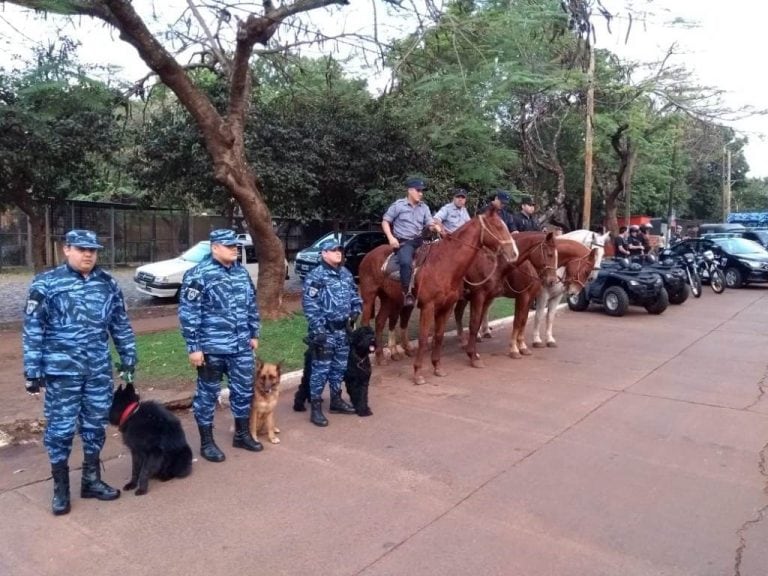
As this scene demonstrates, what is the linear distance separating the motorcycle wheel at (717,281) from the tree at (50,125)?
16.0 metres

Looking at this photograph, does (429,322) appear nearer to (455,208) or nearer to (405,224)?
(405,224)

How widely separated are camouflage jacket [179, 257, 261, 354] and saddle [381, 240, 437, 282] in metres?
3.29

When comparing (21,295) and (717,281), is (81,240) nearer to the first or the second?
(21,295)

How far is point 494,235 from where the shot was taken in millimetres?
7738

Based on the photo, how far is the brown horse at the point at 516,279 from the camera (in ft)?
28.1

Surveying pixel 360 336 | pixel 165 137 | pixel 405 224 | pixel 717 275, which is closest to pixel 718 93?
pixel 717 275

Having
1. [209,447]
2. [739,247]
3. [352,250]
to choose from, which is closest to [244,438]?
[209,447]

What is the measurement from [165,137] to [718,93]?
14.8 metres

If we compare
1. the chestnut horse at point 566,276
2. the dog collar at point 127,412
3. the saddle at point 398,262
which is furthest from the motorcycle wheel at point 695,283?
the dog collar at point 127,412

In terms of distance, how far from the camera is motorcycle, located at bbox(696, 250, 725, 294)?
18.0m

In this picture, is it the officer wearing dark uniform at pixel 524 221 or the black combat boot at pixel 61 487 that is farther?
the officer wearing dark uniform at pixel 524 221

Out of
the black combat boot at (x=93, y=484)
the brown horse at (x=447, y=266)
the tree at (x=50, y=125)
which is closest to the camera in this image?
the black combat boot at (x=93, y=484)

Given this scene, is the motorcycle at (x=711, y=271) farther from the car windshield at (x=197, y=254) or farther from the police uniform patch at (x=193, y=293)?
the police uniform patch at (x=193, y=293)

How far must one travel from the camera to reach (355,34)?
10484 mm
